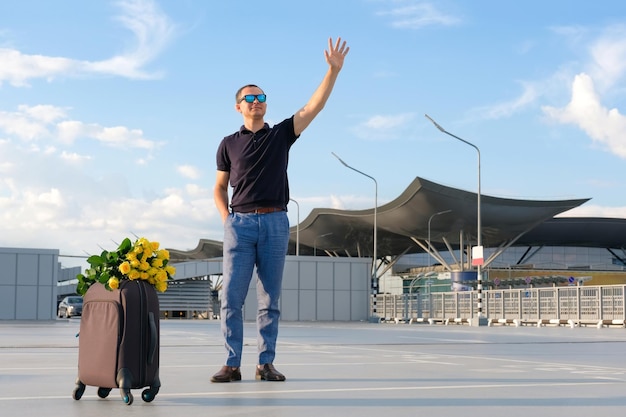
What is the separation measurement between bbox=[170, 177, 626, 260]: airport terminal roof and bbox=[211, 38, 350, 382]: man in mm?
54845

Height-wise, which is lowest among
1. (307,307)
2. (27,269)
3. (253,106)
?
(307,307)

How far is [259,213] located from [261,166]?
335 millimetres

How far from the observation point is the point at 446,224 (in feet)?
245

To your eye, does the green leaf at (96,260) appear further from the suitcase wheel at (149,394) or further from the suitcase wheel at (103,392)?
the suitcase wheel at (149,394)

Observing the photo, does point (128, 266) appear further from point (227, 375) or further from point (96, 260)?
point (227, 375)

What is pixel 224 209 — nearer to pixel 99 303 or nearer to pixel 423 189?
pixel 99 303

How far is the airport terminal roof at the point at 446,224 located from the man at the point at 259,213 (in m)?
54.8

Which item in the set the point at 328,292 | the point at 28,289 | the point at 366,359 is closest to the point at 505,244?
the point at 328,292

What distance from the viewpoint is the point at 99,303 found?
538cm

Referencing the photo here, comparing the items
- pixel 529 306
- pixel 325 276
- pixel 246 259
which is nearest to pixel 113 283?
pixel 246 259

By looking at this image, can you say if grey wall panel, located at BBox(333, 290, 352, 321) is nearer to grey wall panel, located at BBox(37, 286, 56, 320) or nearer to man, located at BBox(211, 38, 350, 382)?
grey wall panel, located at BBox(37, 286, 56, 320)

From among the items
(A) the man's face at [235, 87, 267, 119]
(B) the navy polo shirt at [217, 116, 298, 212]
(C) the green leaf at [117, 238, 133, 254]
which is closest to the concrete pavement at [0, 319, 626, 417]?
(C) the green leaf at [117, 238, 133, 254]

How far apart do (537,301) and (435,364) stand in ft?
98.5

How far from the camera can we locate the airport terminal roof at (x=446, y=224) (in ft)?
220
